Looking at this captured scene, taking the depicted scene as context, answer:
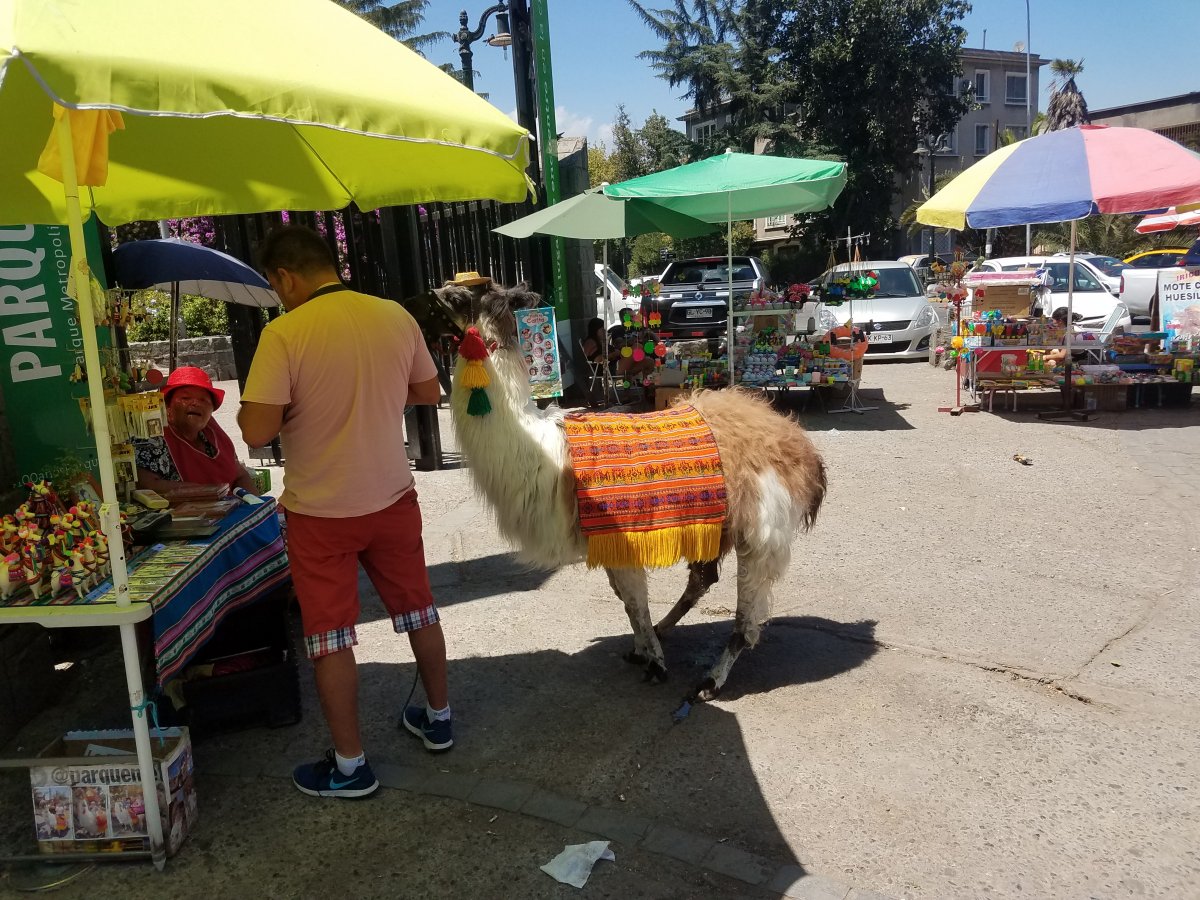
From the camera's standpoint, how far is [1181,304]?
10.0m

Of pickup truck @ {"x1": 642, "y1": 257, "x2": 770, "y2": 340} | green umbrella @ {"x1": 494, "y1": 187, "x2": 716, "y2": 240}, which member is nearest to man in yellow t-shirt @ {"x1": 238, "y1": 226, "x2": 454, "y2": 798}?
green umbrella @ {"x1": 494, "y1": 187, "x2": 716, "y2": 240}

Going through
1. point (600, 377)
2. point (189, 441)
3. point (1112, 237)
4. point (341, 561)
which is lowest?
point (341, 561)

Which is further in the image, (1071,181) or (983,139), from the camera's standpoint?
(983,139)

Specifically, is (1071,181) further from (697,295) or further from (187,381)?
(187,381)

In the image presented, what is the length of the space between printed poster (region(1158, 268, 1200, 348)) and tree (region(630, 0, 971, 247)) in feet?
71.0

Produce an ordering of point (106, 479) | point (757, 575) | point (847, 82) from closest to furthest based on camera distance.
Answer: point (106, 479), point (757, 575), point (847, 82)

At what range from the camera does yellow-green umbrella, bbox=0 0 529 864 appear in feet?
6.79

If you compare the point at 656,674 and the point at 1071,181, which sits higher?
the point at 1071,181

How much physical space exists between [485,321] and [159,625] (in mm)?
1600

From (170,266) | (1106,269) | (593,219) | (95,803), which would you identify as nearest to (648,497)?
(95,803)

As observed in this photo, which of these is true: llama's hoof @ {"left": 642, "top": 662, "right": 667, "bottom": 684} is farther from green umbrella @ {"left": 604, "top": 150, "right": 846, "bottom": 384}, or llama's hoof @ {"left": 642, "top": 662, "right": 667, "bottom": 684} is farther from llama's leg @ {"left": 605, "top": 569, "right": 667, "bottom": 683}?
green umbrella @ {"left": 604, "top": 150, "right": 846, "bottom": 384}

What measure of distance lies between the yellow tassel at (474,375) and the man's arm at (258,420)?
0.76 metres

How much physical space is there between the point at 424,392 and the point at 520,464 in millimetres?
518

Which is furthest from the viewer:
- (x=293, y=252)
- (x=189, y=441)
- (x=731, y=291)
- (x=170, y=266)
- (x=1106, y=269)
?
(x=1106, y=269)
